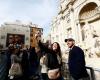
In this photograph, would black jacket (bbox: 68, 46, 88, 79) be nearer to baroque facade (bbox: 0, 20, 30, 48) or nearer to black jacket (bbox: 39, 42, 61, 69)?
black jacket (bbox: 39, 42, 61, 69)

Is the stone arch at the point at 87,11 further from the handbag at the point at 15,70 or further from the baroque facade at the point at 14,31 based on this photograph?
the baroque facade at the point at 14,31

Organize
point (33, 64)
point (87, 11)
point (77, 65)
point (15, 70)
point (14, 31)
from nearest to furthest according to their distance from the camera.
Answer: point (77, 65), point (15, 70), point (33, 64), point (87, 11), point (14, 31)

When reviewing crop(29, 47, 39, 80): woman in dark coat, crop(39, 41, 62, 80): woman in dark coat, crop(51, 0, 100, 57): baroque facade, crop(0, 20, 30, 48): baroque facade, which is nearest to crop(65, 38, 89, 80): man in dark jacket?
crop(39, 41, 62, 80): woman in dark coat

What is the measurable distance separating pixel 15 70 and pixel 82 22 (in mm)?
15612

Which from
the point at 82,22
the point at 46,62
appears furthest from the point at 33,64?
the point at 82,22

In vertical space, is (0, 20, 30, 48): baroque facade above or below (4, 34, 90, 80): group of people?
above

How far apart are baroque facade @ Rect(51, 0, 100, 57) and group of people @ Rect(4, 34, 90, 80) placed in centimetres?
963

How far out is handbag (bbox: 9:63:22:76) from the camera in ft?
13.1

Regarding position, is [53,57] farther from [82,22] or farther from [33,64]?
[82,22]

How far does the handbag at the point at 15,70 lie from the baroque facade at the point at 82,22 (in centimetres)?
1035

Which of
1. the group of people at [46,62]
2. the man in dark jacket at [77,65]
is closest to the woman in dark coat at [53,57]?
the group of people at [46,62]

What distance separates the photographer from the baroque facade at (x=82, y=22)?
1620cm

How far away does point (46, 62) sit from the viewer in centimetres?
355

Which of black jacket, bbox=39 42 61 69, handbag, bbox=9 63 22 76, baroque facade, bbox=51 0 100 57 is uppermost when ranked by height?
baroque facade, bbox=51 0 100 57
